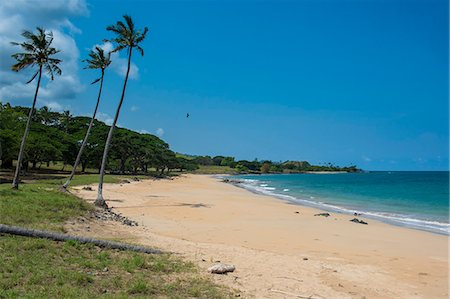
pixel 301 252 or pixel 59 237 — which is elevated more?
pixel 59 237

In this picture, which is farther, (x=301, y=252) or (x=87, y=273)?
(x=301, y=252)

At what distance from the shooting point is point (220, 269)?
901 cm

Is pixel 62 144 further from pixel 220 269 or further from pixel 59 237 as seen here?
pixel 220 269

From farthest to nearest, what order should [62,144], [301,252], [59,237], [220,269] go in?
[62,144] < [301,252] < [59,237] < [220,269]

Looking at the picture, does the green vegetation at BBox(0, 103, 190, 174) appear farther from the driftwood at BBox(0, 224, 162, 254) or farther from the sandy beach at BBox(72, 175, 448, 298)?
the driftwood at BBox(0, 224, 162, 254)

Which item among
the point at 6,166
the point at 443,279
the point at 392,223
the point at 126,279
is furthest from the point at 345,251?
the point at 6,166

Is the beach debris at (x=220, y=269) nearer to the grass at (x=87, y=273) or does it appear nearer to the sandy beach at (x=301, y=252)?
the sandy beach at (x=301, y=252)

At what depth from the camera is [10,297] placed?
614cm

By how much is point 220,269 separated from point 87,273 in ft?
9.89

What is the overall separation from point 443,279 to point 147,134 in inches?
3728

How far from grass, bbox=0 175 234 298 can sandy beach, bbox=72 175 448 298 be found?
903mm

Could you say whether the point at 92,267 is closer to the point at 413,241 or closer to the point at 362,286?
the point at 362,286

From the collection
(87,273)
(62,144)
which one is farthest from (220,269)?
(62,144)

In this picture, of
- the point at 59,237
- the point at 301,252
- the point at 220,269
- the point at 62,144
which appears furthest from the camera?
the point at 62,144
